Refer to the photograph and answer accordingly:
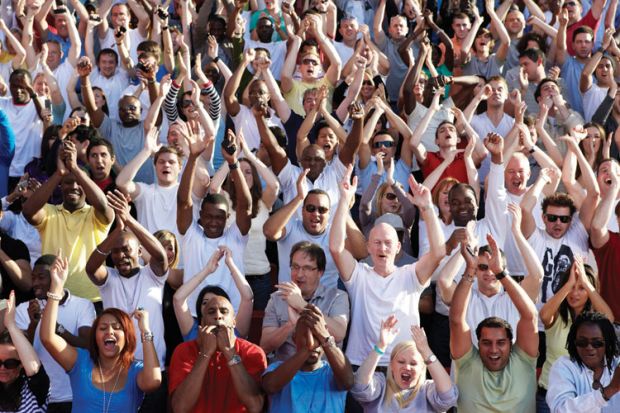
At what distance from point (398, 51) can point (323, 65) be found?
2.75 ft

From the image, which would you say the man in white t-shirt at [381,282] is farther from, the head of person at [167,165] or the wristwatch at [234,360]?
the head of person at [167,165]

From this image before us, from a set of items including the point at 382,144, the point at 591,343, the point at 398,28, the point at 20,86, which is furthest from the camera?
the point at 398,28

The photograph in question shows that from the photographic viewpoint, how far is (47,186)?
8.66 m

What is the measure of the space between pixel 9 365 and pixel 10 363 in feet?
0.04

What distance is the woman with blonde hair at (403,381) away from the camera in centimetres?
688

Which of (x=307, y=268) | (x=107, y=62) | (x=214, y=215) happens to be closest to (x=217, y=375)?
(x=307, y=268)

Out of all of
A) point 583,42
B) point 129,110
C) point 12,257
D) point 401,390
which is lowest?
point 401,390

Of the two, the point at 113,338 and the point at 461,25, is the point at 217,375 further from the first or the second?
the point at 461,25

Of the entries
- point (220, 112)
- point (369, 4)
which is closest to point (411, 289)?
point (220, 112)

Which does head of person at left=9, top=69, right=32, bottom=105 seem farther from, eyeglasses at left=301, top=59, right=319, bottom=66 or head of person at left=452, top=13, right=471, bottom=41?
head of person at left=452, top=13, right=471, bottom=41

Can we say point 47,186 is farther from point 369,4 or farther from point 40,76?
point 369,4

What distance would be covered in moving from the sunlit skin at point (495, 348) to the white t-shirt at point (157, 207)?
2758 millimetres

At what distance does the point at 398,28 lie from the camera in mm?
12539

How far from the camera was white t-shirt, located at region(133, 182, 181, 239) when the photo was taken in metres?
8.94
